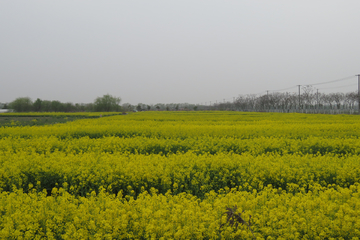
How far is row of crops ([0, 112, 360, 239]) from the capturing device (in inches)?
121

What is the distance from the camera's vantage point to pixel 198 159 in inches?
253

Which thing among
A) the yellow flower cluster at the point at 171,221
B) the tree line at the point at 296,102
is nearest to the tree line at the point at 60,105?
the tree line at the point at 296,102

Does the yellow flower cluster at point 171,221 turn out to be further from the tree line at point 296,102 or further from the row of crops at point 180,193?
the tree line at point 296,102

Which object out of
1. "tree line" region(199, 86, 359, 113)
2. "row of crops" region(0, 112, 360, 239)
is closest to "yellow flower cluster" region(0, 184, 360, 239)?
"row of crops" region(0, 112, 360, 239)

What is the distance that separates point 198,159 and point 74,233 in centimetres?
393

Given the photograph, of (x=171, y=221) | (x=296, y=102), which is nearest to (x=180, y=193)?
(x=171, y=221)

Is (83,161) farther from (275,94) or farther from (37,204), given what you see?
(275,94)

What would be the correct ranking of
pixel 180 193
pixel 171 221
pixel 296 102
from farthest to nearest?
pixel 296 102, pixel 180 193, pixel 171 221

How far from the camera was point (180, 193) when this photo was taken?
4281mm

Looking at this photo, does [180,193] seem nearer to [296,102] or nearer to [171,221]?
[171,221]

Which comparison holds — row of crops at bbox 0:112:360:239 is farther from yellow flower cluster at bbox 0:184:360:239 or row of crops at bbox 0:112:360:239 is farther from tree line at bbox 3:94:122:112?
tree line at bbox 3:94:122:112

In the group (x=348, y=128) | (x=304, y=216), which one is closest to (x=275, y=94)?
(x=348, y=128)

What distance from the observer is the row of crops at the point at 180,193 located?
3.06 metres

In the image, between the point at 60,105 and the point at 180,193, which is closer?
the point at 180,193
